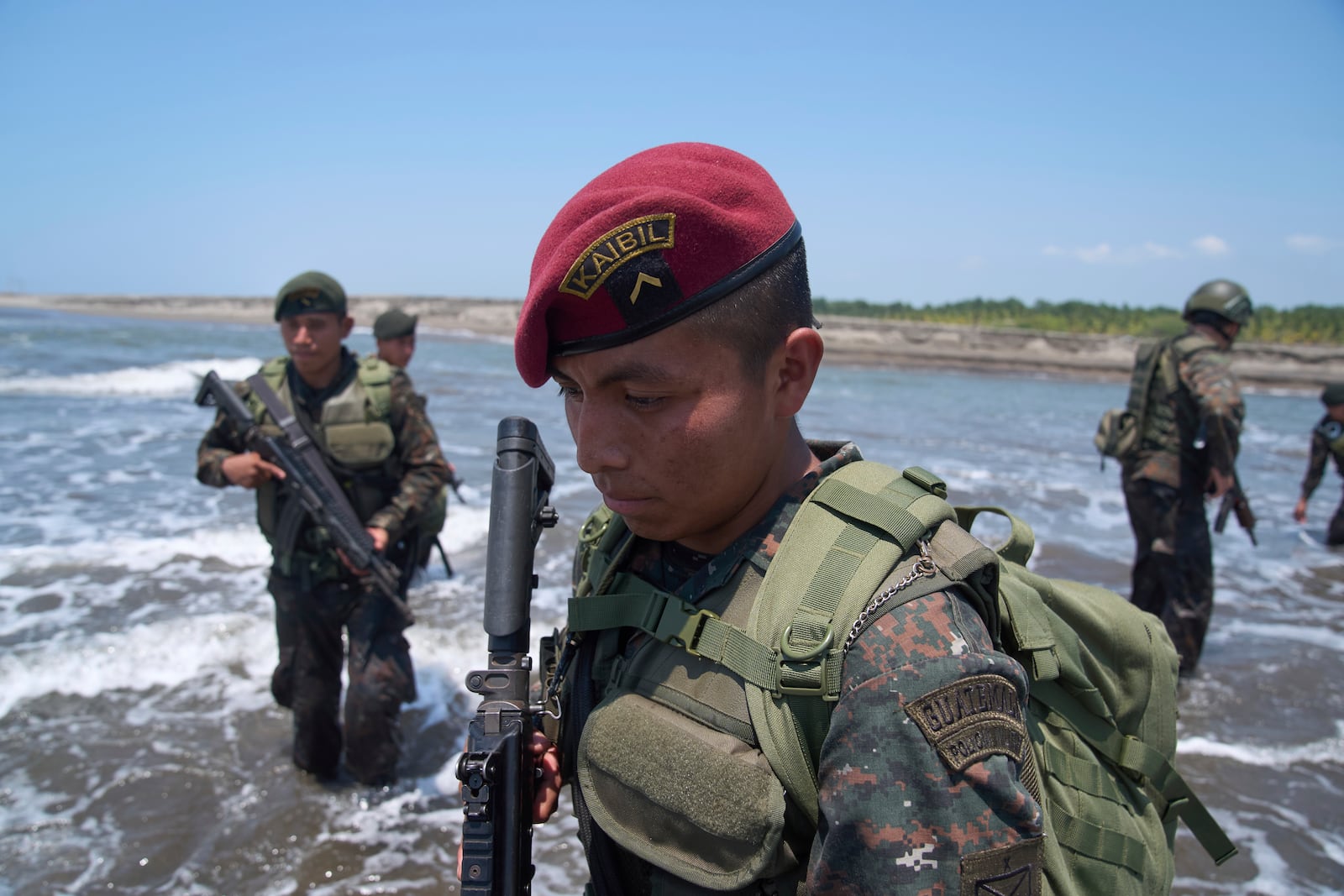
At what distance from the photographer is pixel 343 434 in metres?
4.39

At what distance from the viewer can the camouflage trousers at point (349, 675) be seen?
429 centimetres

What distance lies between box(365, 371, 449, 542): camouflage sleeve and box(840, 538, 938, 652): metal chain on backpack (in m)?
3.69

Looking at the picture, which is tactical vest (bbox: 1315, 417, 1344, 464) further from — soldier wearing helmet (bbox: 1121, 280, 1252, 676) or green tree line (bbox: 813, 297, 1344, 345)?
green tree line (bbox: 813, 297, 1344, 345)

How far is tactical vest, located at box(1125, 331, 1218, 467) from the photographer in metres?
5.59

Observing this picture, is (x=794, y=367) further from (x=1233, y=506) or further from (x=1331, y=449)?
(x=1331, y=449)

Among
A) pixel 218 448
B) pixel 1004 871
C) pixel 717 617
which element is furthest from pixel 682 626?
pixel 218 448

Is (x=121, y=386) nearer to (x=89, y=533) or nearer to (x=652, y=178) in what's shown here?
(x=89, y=533)

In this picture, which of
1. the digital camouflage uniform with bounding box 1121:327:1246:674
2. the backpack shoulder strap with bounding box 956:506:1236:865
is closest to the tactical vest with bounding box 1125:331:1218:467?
the digital camouflage uniform with bounding box 1121:327:1246:674

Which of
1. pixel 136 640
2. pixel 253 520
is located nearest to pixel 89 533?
pixel 253 520

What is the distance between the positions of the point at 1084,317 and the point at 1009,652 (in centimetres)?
5300

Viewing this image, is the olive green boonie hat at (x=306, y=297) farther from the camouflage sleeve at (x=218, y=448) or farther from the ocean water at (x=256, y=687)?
the ocean water at (x=256, y=687)

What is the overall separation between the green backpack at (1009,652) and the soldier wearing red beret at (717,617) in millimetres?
27

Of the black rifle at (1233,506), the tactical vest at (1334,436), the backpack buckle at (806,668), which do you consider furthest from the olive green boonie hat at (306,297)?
the tactical vest at (1334,436)

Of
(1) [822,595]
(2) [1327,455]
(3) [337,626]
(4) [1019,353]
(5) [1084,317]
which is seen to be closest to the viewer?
(1) [822,595]
